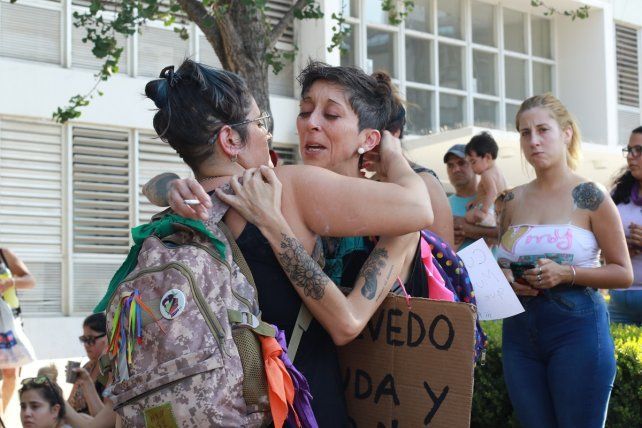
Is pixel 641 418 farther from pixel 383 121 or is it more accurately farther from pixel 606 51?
pixel 606 51

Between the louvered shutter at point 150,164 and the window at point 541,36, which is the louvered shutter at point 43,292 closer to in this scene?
the louvered shutter at point 150,164

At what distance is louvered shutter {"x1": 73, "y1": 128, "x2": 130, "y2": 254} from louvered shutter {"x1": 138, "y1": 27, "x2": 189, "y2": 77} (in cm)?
124

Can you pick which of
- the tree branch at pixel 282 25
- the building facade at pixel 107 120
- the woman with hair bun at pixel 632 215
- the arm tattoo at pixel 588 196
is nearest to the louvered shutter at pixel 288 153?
the building facade at pixel 107 120

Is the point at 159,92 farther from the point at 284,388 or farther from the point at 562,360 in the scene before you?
the point at 562,360

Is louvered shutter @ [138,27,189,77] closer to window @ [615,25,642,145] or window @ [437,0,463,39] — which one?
window @ [437,0,463,39]

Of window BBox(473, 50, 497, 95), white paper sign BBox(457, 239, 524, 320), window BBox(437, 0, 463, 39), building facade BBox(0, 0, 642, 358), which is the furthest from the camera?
window BBox(473, 50, 497, 95)

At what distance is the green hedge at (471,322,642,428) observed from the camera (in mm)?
6055

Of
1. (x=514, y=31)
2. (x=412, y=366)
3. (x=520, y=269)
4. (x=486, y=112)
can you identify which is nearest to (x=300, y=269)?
(x=412, y=366)

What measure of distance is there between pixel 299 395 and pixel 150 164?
1276 cm

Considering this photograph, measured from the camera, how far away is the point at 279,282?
3.01 metres

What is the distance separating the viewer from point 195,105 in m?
3.05

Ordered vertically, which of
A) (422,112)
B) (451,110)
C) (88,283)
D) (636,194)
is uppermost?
(451,110)

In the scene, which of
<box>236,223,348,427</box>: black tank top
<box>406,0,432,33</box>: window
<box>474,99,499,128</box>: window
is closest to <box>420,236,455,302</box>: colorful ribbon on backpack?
<box>236,223,348,427</box>: black tank top

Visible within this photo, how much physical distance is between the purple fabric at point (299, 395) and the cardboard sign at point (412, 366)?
332mm
